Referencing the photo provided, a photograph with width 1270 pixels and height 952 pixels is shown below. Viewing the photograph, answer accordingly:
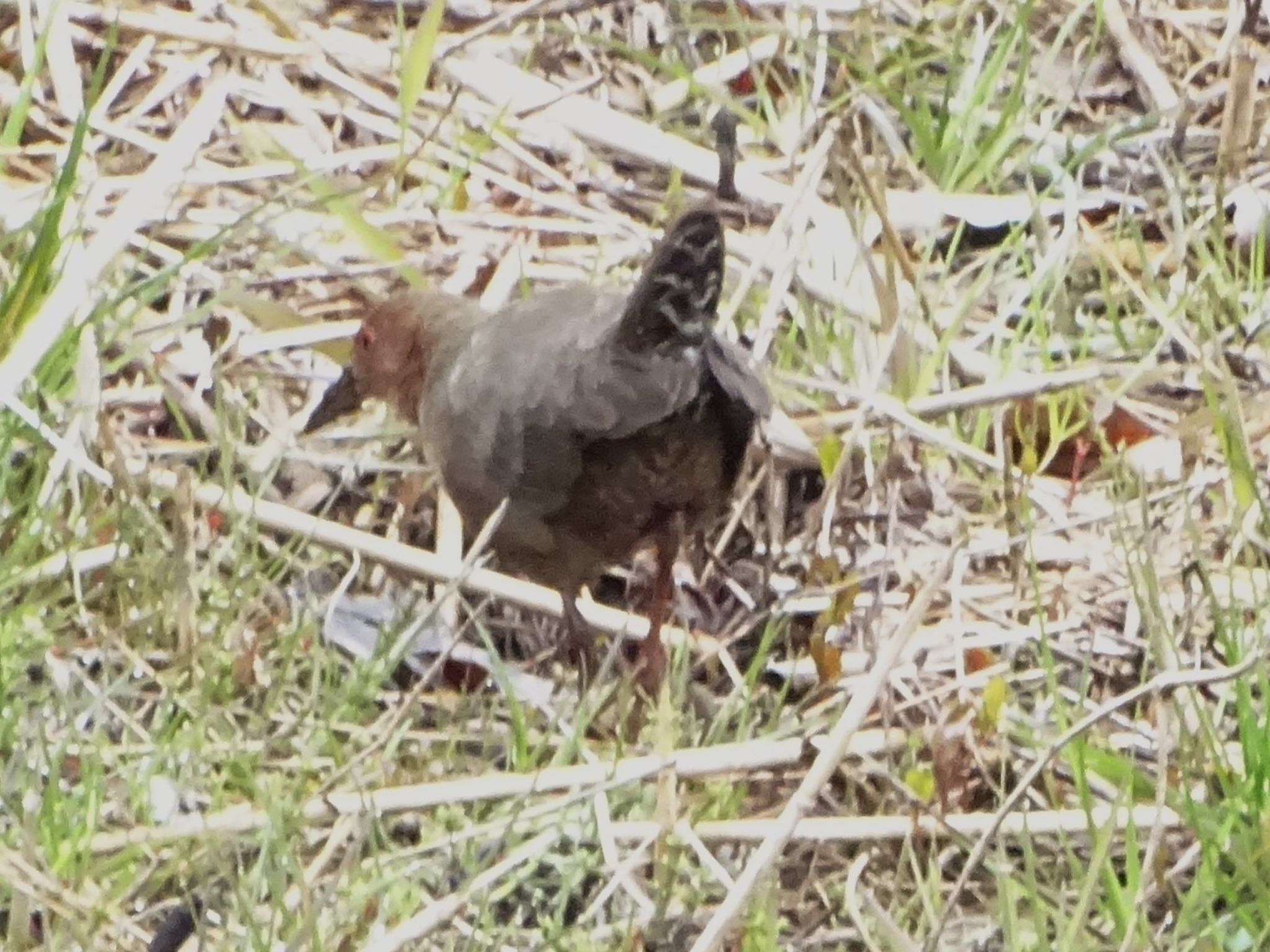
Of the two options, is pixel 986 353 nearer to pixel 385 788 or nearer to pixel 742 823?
pixel 742 823

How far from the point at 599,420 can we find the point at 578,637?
473 mm

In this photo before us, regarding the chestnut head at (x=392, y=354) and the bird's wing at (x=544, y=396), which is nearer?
the bird's wing at (x=544, y=396)

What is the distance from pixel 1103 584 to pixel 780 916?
3.21ft

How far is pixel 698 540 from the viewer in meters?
3.60

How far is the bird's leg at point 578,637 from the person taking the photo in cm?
332

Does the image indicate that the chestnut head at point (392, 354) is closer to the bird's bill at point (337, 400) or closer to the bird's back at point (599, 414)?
the bird's bill at point (337, 400)

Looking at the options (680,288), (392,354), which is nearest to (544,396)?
(680,288)

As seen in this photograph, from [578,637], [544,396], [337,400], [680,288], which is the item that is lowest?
[578,637]

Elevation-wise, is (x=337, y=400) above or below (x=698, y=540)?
above

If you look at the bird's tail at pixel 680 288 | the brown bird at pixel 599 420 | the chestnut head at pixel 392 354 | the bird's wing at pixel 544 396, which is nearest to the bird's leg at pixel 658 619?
the brown bird at pixel 599 420

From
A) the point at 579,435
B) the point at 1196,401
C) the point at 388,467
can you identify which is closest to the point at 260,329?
the point at 388,467

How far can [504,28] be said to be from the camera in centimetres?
455

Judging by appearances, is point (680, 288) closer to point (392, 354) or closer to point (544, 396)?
point (544, 396)

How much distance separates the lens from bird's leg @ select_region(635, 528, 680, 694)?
3.26m
